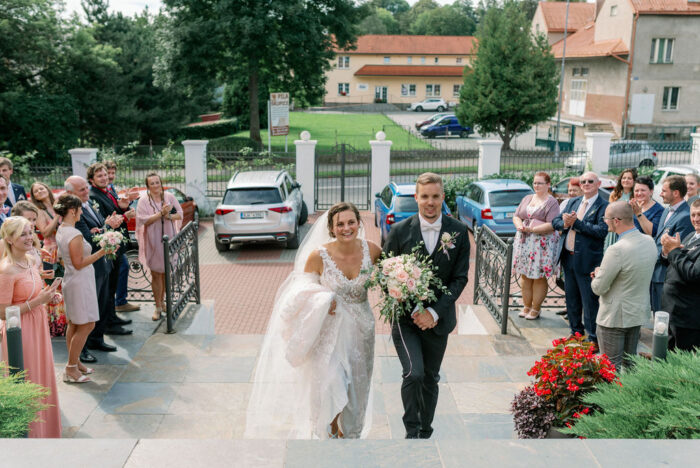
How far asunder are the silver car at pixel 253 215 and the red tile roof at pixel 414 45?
67.3m

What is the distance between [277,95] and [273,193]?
9845 millimetres

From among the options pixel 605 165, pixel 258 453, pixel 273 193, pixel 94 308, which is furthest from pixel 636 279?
pixel 605 165

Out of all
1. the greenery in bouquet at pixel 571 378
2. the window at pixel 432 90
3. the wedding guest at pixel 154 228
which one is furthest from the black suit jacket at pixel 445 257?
the window at pixel 432 90

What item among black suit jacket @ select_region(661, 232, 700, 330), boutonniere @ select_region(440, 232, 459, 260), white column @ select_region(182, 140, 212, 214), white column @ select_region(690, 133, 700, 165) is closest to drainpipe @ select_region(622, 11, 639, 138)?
white column @ select_region(690, 133, 700, 165)

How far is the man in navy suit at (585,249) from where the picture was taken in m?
7.31

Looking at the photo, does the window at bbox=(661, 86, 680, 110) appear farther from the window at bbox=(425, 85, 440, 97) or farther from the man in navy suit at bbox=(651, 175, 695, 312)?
the man in navy suit at bbox=(651, 175, 695, 312)

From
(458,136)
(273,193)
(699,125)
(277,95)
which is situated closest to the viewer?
(273,193)

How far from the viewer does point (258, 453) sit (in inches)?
121

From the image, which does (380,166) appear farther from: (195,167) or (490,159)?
(195,167)

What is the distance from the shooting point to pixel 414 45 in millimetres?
79562

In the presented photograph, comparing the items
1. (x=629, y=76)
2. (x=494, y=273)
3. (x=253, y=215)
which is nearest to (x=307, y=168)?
(x=253, y=215)

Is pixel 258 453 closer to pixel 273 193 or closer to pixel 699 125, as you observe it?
pixel 273 193

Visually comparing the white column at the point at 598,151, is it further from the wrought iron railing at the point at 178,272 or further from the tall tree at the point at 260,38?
the tall tree at the point at 260,38

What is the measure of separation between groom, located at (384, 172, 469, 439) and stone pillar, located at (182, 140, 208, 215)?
568 inches
